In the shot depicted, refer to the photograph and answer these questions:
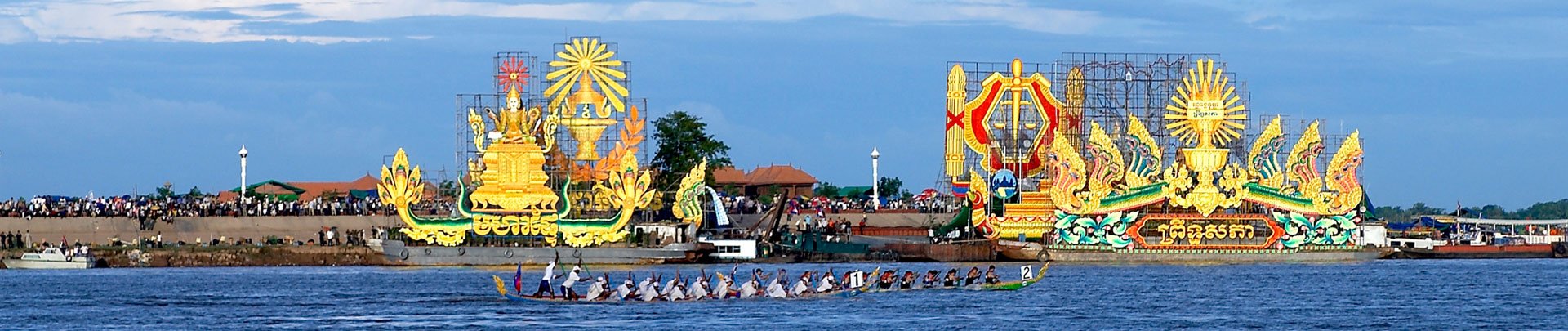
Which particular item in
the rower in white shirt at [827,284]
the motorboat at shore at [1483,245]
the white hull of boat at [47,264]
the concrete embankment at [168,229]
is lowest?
the rower in white shirt at [827,284]

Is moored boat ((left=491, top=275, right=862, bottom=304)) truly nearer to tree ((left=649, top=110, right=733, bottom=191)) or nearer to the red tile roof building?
tree ((left=649, top=110, right=733, bottom=191))

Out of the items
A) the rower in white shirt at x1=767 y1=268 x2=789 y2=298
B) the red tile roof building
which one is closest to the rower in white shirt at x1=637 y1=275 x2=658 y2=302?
the rower in white shirt at x1=767 y1=268 x2=789 y2=298

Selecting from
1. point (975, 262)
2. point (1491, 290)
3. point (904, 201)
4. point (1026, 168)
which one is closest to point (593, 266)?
point (975, 262)

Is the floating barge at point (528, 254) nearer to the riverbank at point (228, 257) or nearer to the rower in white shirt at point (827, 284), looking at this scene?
the riverbank at point (228, 257)

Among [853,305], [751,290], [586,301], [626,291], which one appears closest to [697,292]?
[751,290]

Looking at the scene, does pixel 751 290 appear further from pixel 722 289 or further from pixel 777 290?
pixel 722 289

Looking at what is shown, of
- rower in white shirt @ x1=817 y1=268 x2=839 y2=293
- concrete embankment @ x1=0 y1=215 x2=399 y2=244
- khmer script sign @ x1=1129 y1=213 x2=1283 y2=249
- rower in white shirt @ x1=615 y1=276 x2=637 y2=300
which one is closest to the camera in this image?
rower in white shirt @ x1=615 y1=276 x2=637 y2=300

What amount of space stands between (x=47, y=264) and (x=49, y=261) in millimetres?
196

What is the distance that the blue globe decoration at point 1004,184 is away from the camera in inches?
4879

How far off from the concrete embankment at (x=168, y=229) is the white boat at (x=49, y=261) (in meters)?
10.1

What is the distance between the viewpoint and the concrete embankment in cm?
12812

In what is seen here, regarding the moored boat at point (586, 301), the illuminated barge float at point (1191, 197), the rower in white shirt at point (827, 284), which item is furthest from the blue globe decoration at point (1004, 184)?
the rower in white shirt at point (827, 284)

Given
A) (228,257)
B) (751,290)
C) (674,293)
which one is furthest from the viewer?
(228,257)

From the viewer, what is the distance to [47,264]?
11612 cm
